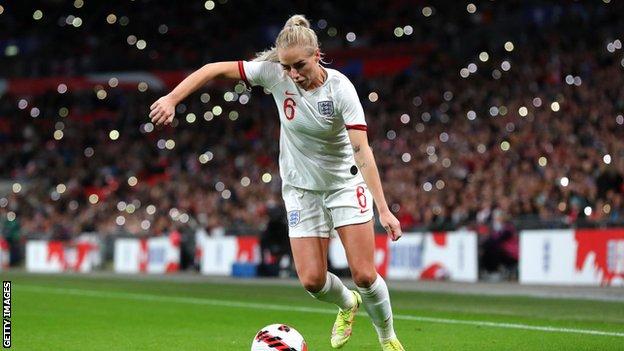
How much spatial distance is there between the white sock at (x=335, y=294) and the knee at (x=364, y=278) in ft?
1.75


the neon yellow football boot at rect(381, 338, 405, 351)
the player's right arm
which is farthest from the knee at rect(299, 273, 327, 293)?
the player's right arm

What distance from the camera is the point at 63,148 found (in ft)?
148

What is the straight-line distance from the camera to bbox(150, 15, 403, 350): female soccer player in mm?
7566

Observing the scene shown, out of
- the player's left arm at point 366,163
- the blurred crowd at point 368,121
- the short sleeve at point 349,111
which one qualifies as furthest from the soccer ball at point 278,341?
the blurred crowd at point 368,121

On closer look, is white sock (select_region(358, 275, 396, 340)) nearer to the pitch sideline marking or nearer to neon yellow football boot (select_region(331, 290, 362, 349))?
neon yellow football boot (select_region(331, 290, 362, 349))

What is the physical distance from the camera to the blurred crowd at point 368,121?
2283 cm

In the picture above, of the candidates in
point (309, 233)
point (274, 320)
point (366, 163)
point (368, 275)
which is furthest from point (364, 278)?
point (274, 320)

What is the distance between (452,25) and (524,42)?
6.23m

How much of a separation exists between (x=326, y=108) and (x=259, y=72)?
0.56 m

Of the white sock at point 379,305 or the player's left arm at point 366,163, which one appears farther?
the white sock at point 379,305

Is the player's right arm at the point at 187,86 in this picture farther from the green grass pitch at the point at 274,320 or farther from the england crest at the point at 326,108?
the green grass pitch at the point at 274,320

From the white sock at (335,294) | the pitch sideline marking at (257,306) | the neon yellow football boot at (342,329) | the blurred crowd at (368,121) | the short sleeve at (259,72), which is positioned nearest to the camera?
the short sleeve at (259,72)

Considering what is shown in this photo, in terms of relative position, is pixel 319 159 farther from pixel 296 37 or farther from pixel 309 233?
pixel 296 37

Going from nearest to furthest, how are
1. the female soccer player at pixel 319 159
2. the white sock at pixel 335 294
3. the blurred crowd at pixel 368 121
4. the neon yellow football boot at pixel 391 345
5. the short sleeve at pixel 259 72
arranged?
1. the female soccer player at pixel 319 159
2. the short sleeve at pixel 259 72
3. the neon yellow football boot at pixel 391 345
4. the white sock at pixel 335 294
5. the blurred crowd at pixel 368 121
